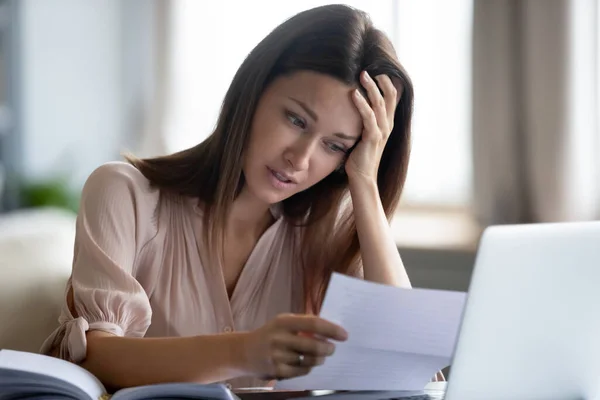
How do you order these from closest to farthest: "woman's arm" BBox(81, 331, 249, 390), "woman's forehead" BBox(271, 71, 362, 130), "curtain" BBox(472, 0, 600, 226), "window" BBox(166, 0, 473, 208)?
"woman's arm" BBox(81, 331, 249, 390)
"woman's forehead" BBox(271, 71, 362, 130)
"curtain" BBox(472, 0, 600, 226)
"window" BBox(166, 0, 473, 208)

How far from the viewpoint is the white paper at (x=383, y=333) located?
0.96m

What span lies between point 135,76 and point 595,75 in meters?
2.05

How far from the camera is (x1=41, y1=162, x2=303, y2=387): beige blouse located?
1.35 m

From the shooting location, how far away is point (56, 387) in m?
1.01

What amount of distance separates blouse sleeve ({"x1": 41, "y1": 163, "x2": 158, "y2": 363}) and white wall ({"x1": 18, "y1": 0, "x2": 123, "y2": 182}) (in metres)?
2.05

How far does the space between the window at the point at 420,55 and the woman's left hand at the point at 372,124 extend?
1.73 m

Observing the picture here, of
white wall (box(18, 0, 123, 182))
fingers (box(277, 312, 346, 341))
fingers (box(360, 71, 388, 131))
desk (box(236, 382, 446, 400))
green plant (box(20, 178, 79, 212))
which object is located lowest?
desk (box(236, 382, 446, 400))

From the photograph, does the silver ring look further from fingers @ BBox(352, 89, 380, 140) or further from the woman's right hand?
fingers @ BBox(352, 89, 380, 140)

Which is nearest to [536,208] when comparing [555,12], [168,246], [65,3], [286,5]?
[555,12]

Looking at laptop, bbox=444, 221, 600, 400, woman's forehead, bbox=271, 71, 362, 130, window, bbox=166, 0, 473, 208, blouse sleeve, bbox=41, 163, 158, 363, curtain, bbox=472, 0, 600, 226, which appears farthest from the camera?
window, bbox=166, 0, 473, 208

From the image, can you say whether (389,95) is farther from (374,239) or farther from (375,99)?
(374,239)

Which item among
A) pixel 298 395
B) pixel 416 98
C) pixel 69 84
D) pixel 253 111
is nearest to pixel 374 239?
pixel 253 111

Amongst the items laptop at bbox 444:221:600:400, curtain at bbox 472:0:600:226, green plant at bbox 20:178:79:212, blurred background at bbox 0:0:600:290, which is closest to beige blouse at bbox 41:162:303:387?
laptop at bbox 444:221:600:400

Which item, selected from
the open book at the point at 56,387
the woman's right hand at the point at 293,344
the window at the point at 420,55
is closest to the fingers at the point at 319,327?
the woman's right hand at the point at 293,344
